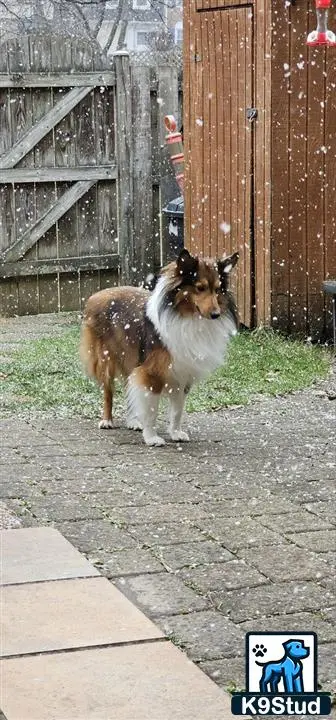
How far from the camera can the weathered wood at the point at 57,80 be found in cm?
1155

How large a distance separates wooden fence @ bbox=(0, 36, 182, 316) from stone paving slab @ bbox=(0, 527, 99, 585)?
7.07 meters

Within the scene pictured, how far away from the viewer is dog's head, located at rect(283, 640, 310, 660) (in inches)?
136

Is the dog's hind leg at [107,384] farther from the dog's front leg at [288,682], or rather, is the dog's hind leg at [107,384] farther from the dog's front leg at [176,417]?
the dog's front leg at [288,682]

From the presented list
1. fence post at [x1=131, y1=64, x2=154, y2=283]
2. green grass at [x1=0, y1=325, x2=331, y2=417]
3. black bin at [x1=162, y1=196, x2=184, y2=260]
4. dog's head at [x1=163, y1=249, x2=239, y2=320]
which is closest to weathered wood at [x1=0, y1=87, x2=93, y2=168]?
fence post at [x1=131, y1=64, x2=154, y2=283]

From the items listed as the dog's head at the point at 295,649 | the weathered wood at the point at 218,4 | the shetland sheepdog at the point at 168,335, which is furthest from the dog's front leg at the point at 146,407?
the weathered wood at the point at 218,4

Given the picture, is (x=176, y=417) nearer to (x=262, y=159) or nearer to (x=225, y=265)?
(x=225, y=265)

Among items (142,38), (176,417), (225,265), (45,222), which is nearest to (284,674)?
(225,265)

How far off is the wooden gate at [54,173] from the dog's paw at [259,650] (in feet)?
28.6

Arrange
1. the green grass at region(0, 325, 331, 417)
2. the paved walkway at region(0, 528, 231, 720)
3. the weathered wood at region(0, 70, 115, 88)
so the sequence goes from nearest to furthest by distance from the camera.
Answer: the paved walkway at region(0, 528, 231, 720)
the green grass at region(0, 325, 331, 417)
the weathered wood at region(0, 70, 115, 88)

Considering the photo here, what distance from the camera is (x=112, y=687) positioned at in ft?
11.5

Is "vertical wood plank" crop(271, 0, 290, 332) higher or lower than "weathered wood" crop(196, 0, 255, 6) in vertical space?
lower

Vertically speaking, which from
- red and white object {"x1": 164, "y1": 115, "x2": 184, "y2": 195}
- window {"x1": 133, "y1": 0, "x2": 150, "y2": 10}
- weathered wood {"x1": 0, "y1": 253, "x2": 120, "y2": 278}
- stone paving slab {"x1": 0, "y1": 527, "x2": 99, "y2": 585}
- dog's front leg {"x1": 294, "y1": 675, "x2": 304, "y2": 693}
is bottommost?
weathered wood {"x1": 0, "y1": 253, "x2": 120, "y2": 278}

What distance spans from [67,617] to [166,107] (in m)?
8.97

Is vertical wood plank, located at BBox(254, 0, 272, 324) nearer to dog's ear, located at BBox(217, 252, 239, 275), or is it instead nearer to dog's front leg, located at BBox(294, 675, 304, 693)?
dog's ear, located at BBox(217, 252, 239, 275)
